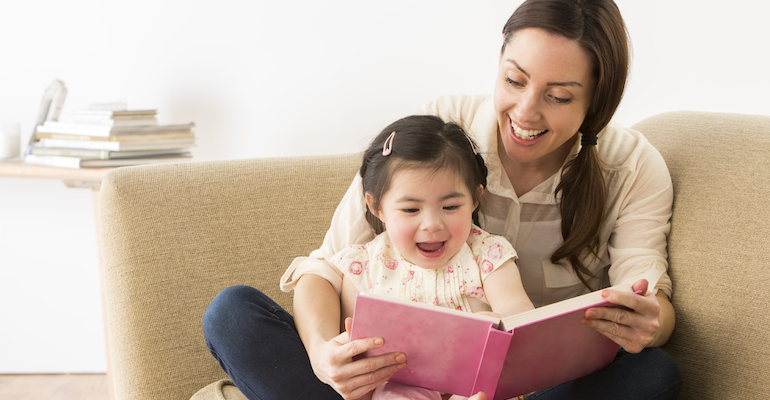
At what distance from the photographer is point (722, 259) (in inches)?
49.6

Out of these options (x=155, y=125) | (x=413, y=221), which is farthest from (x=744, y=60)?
(x=155, y=125)

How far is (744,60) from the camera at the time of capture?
199cm

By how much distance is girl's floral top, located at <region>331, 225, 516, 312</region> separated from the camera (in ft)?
4.18

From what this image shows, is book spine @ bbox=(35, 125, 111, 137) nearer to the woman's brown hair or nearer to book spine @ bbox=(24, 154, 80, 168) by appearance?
book spine @ bbox=(24, 154, 80, 168)

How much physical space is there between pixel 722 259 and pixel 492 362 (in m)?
0.62

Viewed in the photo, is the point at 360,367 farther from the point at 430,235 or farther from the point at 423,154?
the point at 423,154

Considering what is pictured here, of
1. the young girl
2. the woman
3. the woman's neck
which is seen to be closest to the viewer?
the woman

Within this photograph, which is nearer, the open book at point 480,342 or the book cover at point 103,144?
the open book at point 480,342

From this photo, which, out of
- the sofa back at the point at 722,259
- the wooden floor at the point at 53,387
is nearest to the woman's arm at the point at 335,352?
the sofa back at the point at 722,259

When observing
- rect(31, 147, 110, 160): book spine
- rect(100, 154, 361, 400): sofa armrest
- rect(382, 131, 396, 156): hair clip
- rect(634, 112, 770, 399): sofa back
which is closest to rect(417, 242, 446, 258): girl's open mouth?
rect(382, 131, 396, 156): hair clip

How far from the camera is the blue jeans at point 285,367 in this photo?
1129 mm

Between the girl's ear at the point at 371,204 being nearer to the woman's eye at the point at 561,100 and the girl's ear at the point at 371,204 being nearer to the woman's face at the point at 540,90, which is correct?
the woman's face at the point at 540,90

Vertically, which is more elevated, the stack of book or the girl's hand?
the stack of book

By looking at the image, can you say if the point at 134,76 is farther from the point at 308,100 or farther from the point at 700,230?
the point at 700,230
